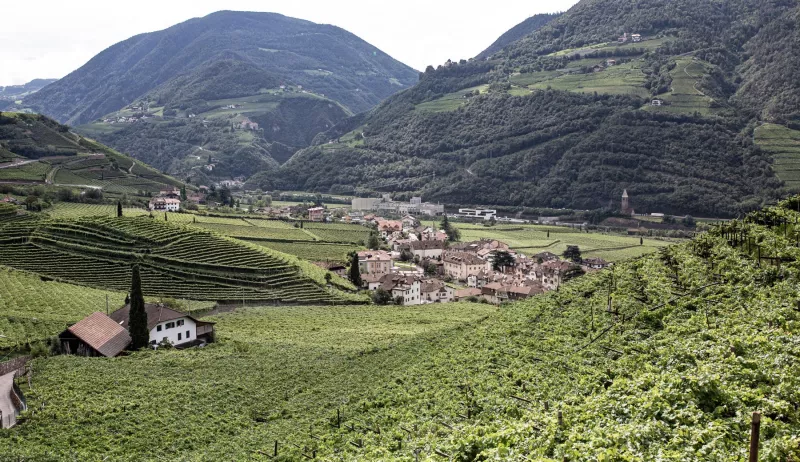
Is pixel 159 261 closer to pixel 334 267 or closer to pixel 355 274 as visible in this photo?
pixel 334 267

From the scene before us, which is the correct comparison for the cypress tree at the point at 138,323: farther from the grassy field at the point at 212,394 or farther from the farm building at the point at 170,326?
the grassy field at the point at 212,394

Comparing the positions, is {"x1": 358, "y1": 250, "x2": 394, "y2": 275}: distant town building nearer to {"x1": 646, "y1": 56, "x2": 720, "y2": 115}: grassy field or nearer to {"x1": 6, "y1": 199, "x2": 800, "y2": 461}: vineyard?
{"x1": 6, "y1": 199, "x2": 800, "y2": 461}: vineyard

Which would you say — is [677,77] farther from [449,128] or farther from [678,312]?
[678,312]

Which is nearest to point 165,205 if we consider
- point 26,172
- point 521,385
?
point 26,172

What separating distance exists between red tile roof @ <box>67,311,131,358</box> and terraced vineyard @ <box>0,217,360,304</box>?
1960 centimetres

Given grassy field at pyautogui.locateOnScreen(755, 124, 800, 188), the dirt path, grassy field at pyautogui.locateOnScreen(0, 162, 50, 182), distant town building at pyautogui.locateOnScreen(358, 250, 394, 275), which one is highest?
grassy field at pyautogui.locateOnScreen(755, 124, 800, 188)

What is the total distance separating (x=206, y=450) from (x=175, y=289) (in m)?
40.4

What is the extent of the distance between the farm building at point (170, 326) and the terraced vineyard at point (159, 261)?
16425 mm

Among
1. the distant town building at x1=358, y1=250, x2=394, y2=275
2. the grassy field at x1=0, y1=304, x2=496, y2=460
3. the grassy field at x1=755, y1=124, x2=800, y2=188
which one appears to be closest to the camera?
the grassy field at x1=0, y1=304, x2=496, y2=460

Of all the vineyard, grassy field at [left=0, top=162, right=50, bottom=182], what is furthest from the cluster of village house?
grassy field at [left=0, top=162, right=50, bottom=182]

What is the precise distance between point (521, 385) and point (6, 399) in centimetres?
1977

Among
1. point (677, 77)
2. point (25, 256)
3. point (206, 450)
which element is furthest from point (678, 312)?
point (677, 77)

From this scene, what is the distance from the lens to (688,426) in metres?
9.02

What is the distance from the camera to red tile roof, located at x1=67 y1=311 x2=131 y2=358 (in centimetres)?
3158
